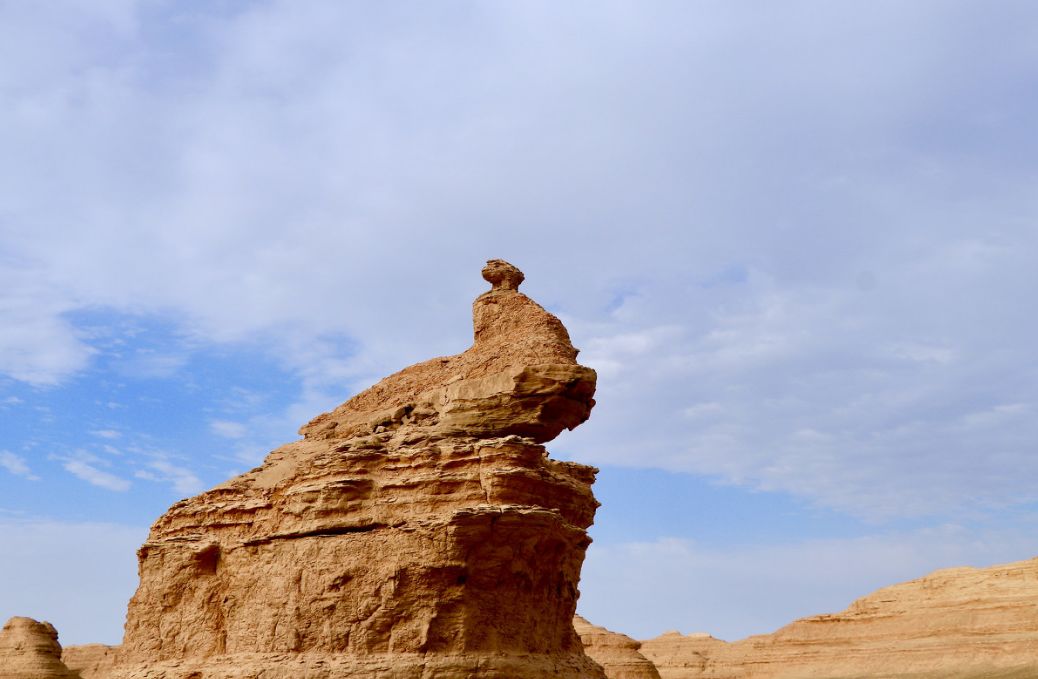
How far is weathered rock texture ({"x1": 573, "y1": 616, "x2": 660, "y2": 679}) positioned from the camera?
4616 cm

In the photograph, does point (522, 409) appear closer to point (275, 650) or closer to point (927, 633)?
point (275, 650)

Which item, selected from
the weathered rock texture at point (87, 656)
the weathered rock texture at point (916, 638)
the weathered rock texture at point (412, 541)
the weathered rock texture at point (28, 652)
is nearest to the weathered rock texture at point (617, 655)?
the weathered rock texture at point (916, 638)

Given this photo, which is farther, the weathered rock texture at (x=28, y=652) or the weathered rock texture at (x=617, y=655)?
the weathered rock texture at (x=617, y=655)

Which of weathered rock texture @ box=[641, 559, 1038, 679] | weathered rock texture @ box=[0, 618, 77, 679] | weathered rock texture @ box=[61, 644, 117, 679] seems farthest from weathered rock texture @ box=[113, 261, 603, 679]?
weathered rock texture @ box=[61, 644, 117, 679]

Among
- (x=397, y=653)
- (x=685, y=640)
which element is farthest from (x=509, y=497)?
(x=685, y=640)

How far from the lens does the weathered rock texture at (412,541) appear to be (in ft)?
59.4

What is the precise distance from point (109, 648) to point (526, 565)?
4763 cm

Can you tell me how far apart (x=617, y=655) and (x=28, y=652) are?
23641 mm

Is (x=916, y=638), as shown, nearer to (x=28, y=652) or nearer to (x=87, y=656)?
(x=28, y=652)

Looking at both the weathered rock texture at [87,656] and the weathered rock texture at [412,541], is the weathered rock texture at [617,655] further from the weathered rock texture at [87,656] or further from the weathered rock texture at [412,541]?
the weathered rock texture at [412,541]

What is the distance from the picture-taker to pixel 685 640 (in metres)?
70.1

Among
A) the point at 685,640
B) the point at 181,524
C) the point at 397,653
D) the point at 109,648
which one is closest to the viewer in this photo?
the point at 397,653

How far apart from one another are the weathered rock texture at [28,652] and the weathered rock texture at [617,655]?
21031mm

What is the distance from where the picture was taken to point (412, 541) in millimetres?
18359
